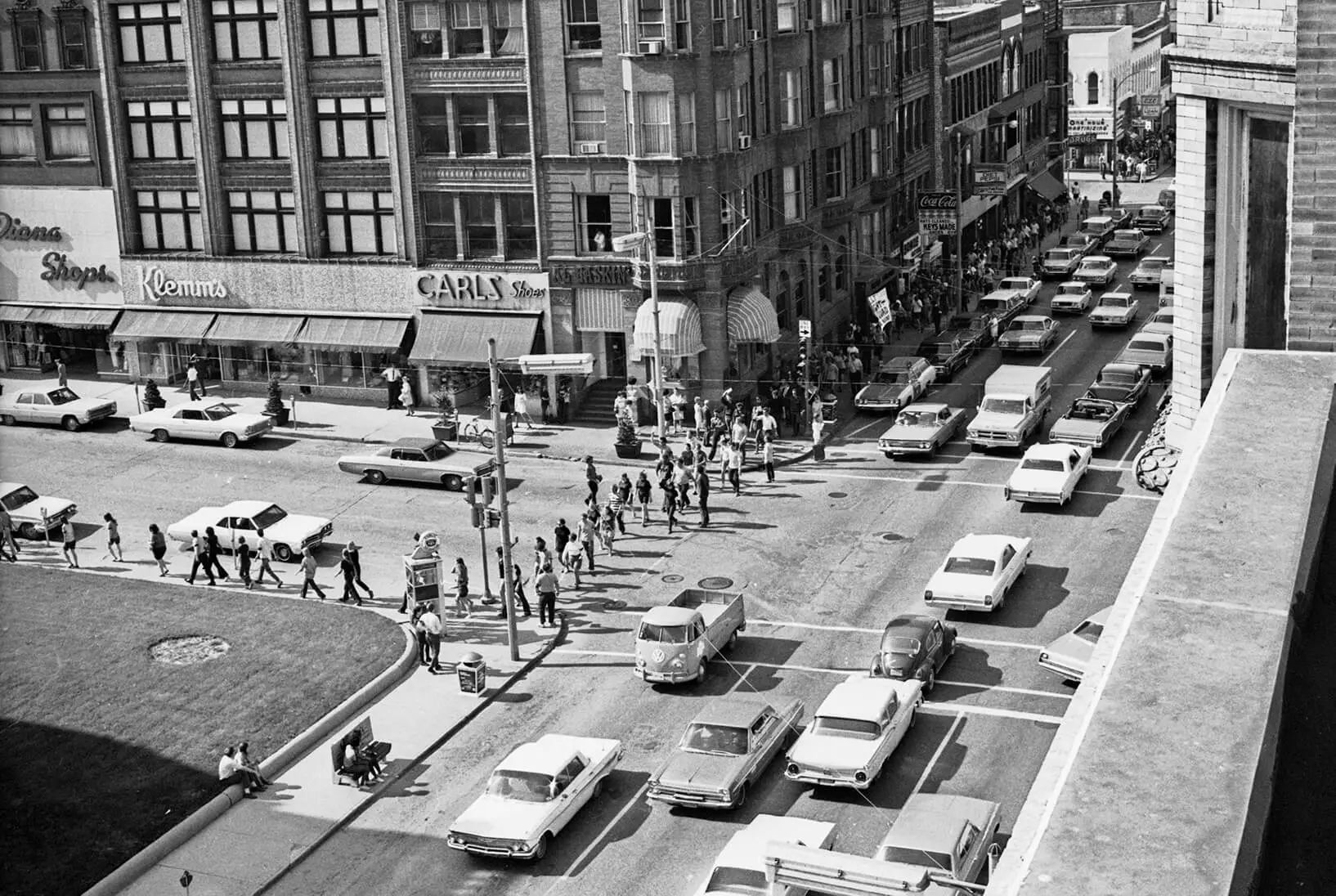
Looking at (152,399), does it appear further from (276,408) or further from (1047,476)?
(1047,476)

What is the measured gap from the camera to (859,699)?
3478 centimetres

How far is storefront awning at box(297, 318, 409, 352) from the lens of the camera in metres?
65.8

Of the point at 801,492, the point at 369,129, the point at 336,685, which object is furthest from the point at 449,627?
the point at 369,129

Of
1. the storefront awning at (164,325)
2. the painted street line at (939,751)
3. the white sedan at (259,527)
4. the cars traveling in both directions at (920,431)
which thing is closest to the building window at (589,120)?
the cars traveling in both directions at (920,431)

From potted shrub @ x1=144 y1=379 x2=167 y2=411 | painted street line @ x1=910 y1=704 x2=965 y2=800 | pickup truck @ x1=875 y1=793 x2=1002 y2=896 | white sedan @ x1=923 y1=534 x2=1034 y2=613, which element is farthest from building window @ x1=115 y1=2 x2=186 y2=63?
pickup truck @ x1=875 y1=793 x2=1002 y2=896

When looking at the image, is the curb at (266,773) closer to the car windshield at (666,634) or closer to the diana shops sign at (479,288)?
the car windshield at (666,634)

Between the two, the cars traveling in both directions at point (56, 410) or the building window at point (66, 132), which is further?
the building window at point (66, 132)

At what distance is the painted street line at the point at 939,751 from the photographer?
110ft

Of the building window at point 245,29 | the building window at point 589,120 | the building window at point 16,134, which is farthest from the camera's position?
the building window at point 16,134

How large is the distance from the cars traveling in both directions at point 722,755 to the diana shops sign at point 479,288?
31.3 meters

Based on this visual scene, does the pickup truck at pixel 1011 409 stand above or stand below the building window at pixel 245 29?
below

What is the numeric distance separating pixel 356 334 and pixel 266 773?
106 ft

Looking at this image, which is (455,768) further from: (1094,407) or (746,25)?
Result: (746,25)

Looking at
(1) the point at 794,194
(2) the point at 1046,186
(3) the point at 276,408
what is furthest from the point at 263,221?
(2) the point at 1046,186
